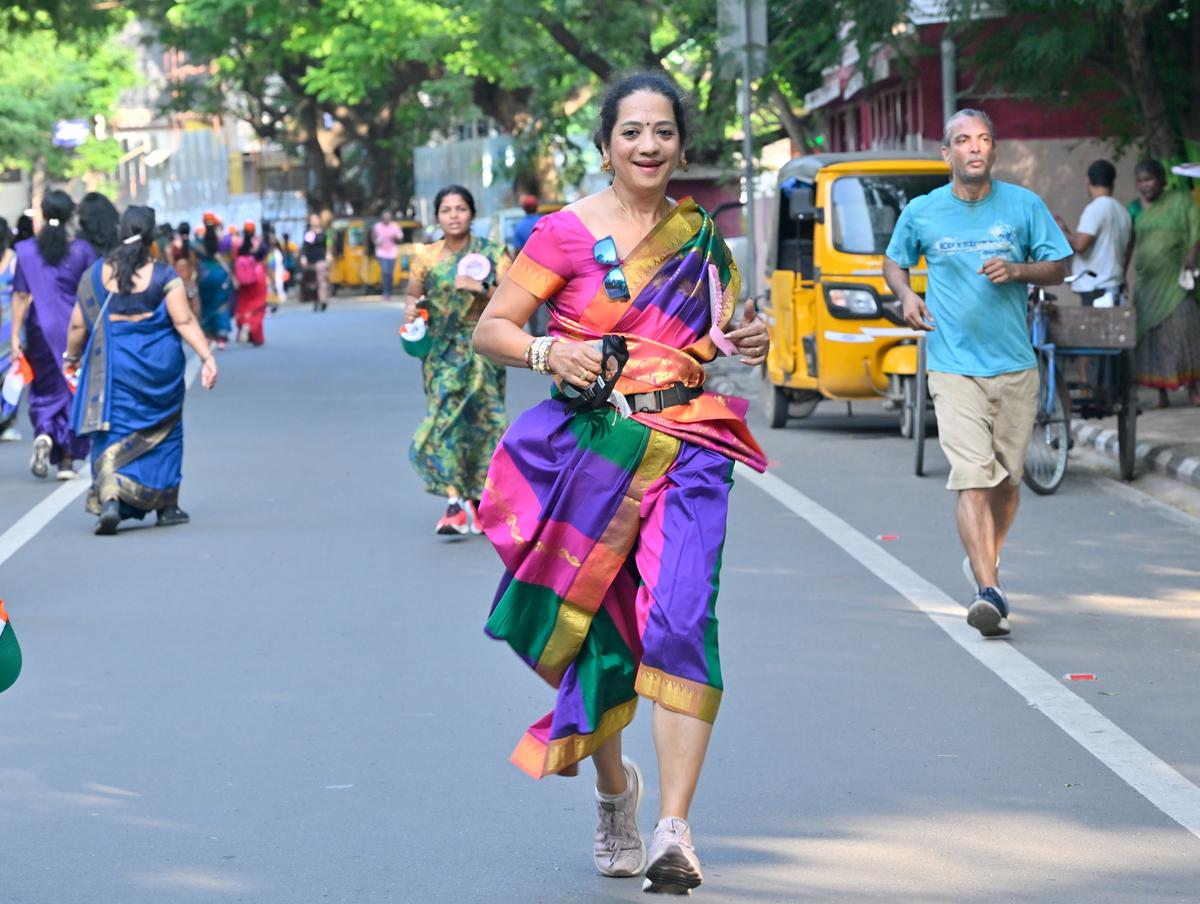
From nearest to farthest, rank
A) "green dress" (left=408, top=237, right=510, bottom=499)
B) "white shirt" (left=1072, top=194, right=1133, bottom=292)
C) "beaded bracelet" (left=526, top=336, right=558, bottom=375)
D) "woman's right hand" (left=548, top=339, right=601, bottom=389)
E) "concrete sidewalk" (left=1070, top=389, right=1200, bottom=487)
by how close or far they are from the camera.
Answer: "woman's right hand" (left=548, top=339, right=601, bottom=389) < "beaded bracelet" (left=526, top=336, right=558, bottom=375) < "green dress" (left=408, top=237, right=510, bottom=499) < "concrete sidewalk" (left=1070, top=389, right=1200, bottom=487) < "white shirt" (left=1072, top=194, right=1133, bottom=292)

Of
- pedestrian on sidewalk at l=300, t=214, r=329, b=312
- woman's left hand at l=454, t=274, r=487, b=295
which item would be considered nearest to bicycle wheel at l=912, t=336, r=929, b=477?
woman's left hand at l=454, t=274, r=487, b=295

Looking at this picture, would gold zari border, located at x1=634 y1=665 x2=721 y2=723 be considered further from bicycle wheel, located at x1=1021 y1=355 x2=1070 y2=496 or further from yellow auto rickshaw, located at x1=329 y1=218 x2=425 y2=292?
yellow auto rickshaw, located at x1=329 y1=218 x2=425 y2=292

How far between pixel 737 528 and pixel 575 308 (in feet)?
20.9

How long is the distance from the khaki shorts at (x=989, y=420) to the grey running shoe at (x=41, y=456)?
802 centimetres

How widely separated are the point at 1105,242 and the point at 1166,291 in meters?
0.60

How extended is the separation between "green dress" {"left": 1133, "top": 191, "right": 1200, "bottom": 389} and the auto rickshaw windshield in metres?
1.59

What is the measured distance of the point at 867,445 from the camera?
50.9 feet

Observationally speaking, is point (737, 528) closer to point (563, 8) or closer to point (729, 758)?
point (729, 758)

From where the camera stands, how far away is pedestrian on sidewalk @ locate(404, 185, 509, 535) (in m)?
11.2

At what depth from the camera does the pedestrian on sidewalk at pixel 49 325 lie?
14938 millimetres

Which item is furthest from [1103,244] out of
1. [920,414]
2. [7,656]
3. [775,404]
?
[7,656]

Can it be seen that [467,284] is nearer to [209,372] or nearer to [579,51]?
[209,372]

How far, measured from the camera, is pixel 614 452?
5.06 metres

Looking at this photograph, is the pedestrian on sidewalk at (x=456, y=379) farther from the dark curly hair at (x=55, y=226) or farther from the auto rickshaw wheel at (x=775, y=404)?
the auto rickshaw wheel at (x=775, y=404)
